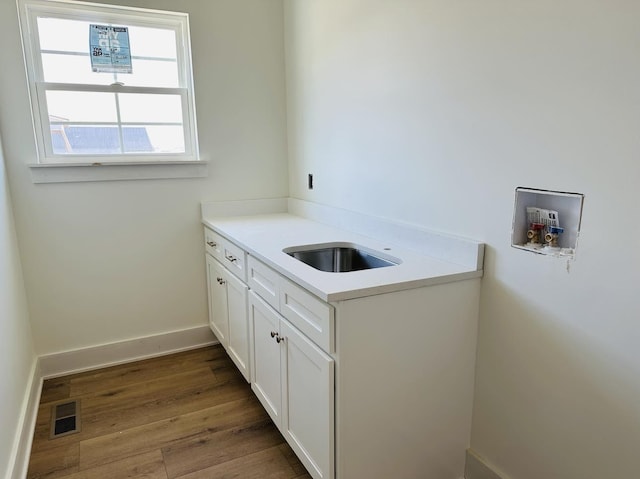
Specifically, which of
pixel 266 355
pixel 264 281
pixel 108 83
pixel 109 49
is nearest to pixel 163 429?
pixel 266 355

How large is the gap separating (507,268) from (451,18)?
95 centimetres

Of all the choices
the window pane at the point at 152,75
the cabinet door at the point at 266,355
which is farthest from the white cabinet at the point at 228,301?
the window pane at the point at 152,75

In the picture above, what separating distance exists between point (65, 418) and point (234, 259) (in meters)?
1.20

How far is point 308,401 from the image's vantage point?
65.7 inches

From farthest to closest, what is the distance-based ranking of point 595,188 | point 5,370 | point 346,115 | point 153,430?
point 346,115
point 153,430
point 5,370
point 595,188

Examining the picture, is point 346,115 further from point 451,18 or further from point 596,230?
point 596,230

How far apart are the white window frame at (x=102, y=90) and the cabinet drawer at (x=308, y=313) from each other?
4.93 feet

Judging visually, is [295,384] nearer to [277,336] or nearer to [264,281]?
[277,336]

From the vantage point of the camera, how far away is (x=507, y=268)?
1555 mm

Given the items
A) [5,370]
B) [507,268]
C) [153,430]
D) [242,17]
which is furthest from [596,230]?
[242,17]

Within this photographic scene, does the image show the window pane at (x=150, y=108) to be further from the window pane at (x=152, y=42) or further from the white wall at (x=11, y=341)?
the white wall at (x=11, y=341)

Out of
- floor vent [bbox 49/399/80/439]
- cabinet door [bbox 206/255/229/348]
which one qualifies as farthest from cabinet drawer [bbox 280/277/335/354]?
floor vent [bbox 49/399/80/439]

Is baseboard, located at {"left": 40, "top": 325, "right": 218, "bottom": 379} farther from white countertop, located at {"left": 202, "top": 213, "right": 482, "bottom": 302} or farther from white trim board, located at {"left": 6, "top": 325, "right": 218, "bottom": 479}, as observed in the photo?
white countertop, located at {"left": 202, "top": 213, "right": 482, "bottom": 302}

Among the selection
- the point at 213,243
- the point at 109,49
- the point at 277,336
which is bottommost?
the point at 277,336
